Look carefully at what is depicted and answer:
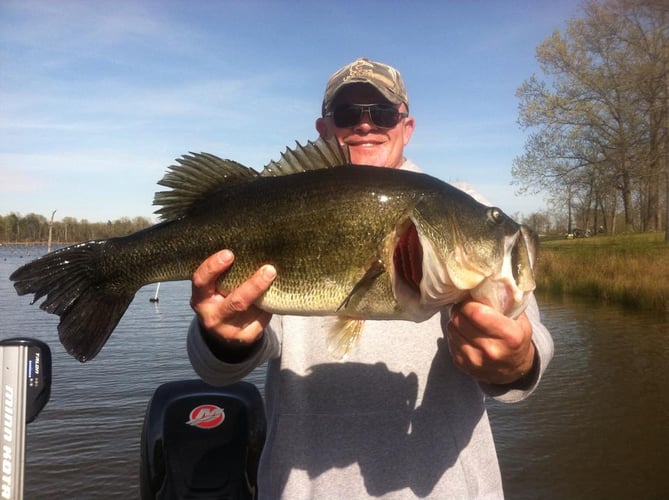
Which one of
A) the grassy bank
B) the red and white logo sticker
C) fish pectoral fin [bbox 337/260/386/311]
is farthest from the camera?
the grassy bank

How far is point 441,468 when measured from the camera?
8.62ft

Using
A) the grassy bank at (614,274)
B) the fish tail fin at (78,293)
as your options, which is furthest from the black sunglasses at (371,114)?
the grassy bank at (614,274)

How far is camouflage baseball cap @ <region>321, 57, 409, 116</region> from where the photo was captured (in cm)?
335

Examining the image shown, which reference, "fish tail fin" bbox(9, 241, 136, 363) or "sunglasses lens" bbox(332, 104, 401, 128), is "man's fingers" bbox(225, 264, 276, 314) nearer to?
"fish tail fin" bbox(9, 241, 136, 363)

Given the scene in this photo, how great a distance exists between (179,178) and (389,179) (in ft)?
3.44

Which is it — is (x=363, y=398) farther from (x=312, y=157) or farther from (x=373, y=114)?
(x=373, y=114)

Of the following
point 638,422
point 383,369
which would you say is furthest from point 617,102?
point 383,369

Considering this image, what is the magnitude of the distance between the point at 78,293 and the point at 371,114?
1964mm

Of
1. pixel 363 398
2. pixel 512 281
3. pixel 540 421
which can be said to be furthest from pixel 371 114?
pixel 540 421

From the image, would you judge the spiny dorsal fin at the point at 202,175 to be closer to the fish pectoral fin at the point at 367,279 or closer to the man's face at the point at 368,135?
the fish pectoral fin at the point at 367,279

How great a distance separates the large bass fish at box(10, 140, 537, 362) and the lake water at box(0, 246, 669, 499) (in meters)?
6.78

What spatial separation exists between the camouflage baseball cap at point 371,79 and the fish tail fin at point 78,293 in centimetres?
170

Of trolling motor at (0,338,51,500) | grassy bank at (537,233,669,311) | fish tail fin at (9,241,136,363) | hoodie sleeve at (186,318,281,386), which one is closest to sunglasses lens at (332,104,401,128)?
hoodie sleeve at (186,318,281,386)

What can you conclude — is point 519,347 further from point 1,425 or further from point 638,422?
point 638,422
